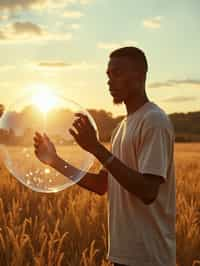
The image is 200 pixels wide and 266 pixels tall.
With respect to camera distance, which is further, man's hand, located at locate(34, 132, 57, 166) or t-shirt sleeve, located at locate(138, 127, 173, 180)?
man's hand, located at locate(34, 132, 57, 166)

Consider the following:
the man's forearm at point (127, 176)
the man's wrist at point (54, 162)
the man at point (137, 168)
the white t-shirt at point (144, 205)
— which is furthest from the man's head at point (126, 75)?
the man's wrist at point (54, 162)

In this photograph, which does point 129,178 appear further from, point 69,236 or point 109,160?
point 69,236

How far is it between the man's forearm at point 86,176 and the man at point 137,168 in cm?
23

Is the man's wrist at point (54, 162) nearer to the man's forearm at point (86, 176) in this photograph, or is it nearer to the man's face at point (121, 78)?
the man's forearm at point (86, 176)

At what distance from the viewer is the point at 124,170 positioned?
2.68 meters

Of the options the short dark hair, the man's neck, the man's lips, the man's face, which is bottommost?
the man's neck

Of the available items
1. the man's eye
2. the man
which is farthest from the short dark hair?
the man's eye

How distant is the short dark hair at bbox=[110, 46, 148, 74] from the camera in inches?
119

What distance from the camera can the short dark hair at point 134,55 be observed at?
3.03m

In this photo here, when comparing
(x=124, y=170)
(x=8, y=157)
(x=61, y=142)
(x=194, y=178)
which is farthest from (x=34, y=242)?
(x=194, y=178)

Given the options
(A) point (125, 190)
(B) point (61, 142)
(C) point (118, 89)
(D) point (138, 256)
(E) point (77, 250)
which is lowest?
(E) point (77, 250)

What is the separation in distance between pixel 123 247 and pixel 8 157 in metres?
1.12

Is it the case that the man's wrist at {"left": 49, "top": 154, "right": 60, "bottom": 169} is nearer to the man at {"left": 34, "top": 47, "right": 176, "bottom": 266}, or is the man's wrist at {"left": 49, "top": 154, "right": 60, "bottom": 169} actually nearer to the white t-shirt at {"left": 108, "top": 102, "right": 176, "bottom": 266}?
the man at {"left": 34, "top": 47, "right": 176, "bottom": 266}

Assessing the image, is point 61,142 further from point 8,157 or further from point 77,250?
point 77,250
